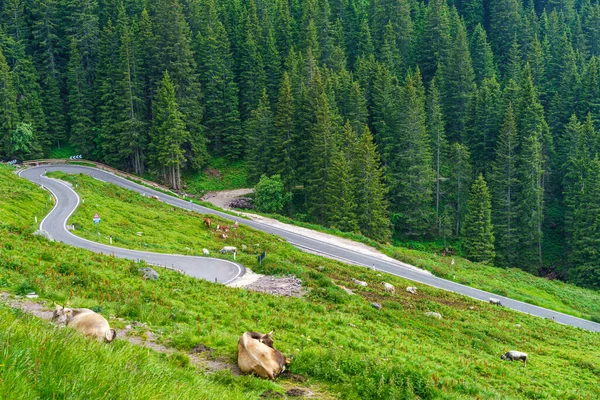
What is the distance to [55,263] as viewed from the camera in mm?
19656

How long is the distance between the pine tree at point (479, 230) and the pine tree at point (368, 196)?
9.73m

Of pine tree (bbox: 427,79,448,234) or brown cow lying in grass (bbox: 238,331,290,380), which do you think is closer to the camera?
brown cow lying in grass (bbox: 238,331,290,380)

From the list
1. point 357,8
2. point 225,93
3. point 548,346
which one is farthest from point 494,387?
point 357,8

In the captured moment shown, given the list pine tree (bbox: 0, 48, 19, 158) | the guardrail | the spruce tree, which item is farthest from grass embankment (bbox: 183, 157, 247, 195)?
the spruce tree

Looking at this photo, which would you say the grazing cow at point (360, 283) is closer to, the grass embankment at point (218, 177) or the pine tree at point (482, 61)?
the grass embankment at point (218, 177)

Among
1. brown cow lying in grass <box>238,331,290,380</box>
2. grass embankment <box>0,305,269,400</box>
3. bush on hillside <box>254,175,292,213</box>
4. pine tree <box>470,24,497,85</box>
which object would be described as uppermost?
pine tree <box>470,24,497,85</box>

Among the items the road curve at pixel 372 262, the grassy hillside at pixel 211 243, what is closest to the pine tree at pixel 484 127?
the grassy hillside at pixel 211 243

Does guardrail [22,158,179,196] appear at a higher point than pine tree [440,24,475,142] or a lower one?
lower

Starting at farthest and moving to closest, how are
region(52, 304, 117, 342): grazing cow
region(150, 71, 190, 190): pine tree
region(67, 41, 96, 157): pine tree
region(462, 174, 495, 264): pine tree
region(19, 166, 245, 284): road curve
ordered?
region(67, 41, 96, 157): pine tree < region(150, 71, 190, 190): pine tree < region(462, 174, 495, 264): pine tree < region(19, 166, 245, 284): road curve < region(52, 304, 117, 342): grazing cow

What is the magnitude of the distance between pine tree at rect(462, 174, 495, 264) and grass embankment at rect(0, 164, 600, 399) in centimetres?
3046

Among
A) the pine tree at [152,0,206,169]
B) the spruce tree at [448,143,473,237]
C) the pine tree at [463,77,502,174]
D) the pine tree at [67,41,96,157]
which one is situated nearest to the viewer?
the spruce tree at [448,143,473,237]

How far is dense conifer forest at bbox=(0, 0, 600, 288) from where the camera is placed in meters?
66.4

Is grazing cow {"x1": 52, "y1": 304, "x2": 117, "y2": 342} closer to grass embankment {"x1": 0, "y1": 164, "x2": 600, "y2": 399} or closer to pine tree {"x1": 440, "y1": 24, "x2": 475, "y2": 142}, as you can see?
grass embankment {"x1": 0, "y1": 164, "x2": 600, "y2": 399}

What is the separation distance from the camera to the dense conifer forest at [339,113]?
66.4 metres
